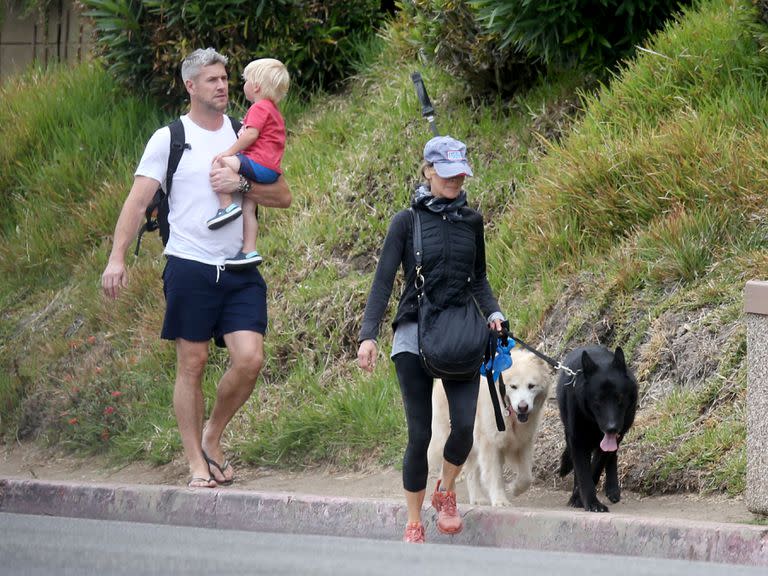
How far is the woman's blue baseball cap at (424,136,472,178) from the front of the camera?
6512 millimetres

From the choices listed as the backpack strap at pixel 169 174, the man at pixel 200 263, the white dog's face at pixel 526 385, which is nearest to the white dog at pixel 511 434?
the white dog's face at pixel 526 385

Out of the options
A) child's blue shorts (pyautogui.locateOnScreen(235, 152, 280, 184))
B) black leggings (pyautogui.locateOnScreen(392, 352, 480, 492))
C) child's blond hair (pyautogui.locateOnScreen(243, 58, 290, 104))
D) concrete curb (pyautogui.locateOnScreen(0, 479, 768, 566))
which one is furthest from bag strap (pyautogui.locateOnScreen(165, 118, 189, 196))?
black leggings (pyautogui.locateOnScreen(392, 352, 480, 492))

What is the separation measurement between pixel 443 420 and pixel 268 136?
1925 millimetres

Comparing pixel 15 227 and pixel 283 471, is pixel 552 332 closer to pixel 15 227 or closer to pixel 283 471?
pixel 283 471

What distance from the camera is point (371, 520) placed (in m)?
7.28

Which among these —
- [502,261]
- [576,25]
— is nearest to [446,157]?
[502,261]

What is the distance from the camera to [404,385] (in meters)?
6.57

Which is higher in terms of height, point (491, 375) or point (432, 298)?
point (432, 298)

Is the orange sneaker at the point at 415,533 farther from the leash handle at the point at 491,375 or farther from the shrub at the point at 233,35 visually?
the shrub at the point at 233,35

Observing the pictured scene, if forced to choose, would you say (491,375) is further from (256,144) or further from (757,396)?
→ (256,144)

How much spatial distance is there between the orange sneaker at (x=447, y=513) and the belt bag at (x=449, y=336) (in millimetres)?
581

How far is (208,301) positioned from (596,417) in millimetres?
2260

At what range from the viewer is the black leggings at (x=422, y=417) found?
652 cm

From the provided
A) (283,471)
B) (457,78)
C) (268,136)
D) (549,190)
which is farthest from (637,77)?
(283,471)
